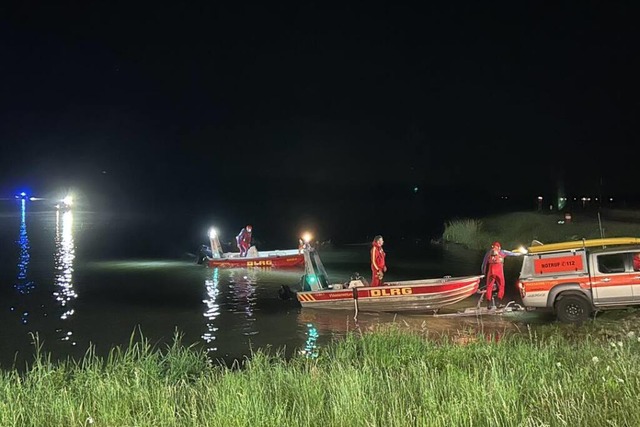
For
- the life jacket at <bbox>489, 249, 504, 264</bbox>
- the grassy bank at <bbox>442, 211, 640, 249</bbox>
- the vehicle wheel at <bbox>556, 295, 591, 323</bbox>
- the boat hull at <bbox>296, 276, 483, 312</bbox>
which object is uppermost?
the grassy bank at <bbox>442, 211, 640, 249</bbox>

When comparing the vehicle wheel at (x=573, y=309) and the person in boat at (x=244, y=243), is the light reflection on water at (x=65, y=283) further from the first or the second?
the vehicle wheel at (x=573, y=309)

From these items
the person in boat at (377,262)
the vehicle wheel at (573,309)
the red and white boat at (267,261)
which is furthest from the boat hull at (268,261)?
the vehicle wheel at (573,309)

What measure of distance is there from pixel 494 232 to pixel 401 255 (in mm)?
7771

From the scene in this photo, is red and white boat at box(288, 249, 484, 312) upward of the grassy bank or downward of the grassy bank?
downward

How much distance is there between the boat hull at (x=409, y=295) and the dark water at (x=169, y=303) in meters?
0.33

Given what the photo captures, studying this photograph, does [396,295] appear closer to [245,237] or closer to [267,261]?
[267,261]

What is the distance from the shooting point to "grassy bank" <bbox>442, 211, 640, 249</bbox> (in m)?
30.2

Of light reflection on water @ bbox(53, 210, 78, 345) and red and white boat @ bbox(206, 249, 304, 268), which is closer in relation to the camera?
light reflection on water @ bbox(53, 210, 78, 345)

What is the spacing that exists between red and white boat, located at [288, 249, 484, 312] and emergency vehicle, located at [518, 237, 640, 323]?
2.30m

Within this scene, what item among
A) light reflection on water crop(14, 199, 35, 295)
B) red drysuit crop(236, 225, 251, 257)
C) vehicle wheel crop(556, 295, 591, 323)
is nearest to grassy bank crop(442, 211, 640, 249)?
vehicle wheel crop(556, 295, 591, 323)

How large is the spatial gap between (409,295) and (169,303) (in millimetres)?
8652

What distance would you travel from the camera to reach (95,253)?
38688 mm

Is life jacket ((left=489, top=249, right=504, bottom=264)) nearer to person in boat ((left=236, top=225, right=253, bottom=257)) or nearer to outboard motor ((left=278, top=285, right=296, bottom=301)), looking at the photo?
outboard motor ((left=278, top=285, right=296, bottom=301))

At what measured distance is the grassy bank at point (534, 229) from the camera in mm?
30250
